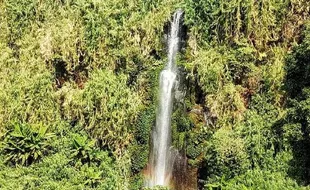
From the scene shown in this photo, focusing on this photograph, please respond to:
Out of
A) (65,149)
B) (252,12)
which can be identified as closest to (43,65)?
(65,149)

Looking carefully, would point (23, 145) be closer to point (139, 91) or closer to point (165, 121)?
point (139, 91)

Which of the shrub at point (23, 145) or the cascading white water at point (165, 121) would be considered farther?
the cascading white water at point (165, 121)

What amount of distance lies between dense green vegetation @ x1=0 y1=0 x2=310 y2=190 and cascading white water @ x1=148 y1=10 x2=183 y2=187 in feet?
0.97

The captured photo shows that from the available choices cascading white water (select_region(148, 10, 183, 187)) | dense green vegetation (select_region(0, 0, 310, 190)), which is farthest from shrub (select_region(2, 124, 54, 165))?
cascading white water (select_region(148, 10, 183, 187))

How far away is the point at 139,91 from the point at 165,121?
1478 mm

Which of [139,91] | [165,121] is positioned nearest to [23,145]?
[139,91]

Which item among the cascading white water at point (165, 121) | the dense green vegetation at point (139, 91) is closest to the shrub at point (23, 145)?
the dense green vegetation at point (139, 91)

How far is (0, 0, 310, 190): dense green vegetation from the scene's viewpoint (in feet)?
44.1

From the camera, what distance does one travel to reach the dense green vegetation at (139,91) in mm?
13430

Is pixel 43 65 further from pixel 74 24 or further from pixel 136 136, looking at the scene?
pixel 136 136

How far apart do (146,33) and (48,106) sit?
4541mm

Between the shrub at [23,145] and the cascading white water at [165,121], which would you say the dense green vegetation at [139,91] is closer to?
the shrub at [23,145]

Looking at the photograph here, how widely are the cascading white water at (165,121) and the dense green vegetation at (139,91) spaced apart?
0.30m

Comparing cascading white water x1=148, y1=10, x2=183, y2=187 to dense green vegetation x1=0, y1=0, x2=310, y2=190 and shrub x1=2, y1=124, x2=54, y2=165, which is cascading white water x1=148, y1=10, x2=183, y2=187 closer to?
dense green vegetation x1=0, y1=0, x2=310, y2=190
